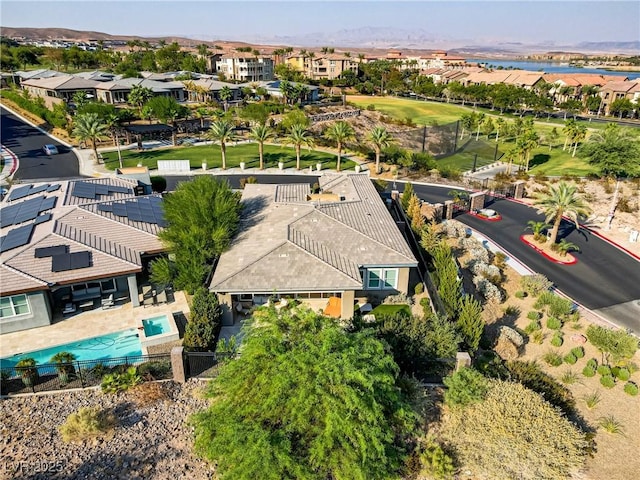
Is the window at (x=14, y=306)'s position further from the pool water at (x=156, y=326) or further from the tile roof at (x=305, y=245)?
the tile roof at (x=305, y=245)

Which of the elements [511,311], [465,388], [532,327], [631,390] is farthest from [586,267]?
[465,388]

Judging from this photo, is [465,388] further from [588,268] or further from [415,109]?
[415,109]

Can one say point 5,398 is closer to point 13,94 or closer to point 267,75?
point 13,94

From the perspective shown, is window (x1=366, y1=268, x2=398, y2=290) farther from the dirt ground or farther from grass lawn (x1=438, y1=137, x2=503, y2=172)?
grass lawn (x1=438, y1=137, x2=503, y2=172)

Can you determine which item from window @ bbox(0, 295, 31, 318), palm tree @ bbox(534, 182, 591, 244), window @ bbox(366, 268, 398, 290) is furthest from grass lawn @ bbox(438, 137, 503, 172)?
window @ bbox(0, 295, 31, 318)

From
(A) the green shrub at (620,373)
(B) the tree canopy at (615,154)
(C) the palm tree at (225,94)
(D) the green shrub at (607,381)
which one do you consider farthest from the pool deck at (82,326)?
(C) the palm tree at (225,94)
